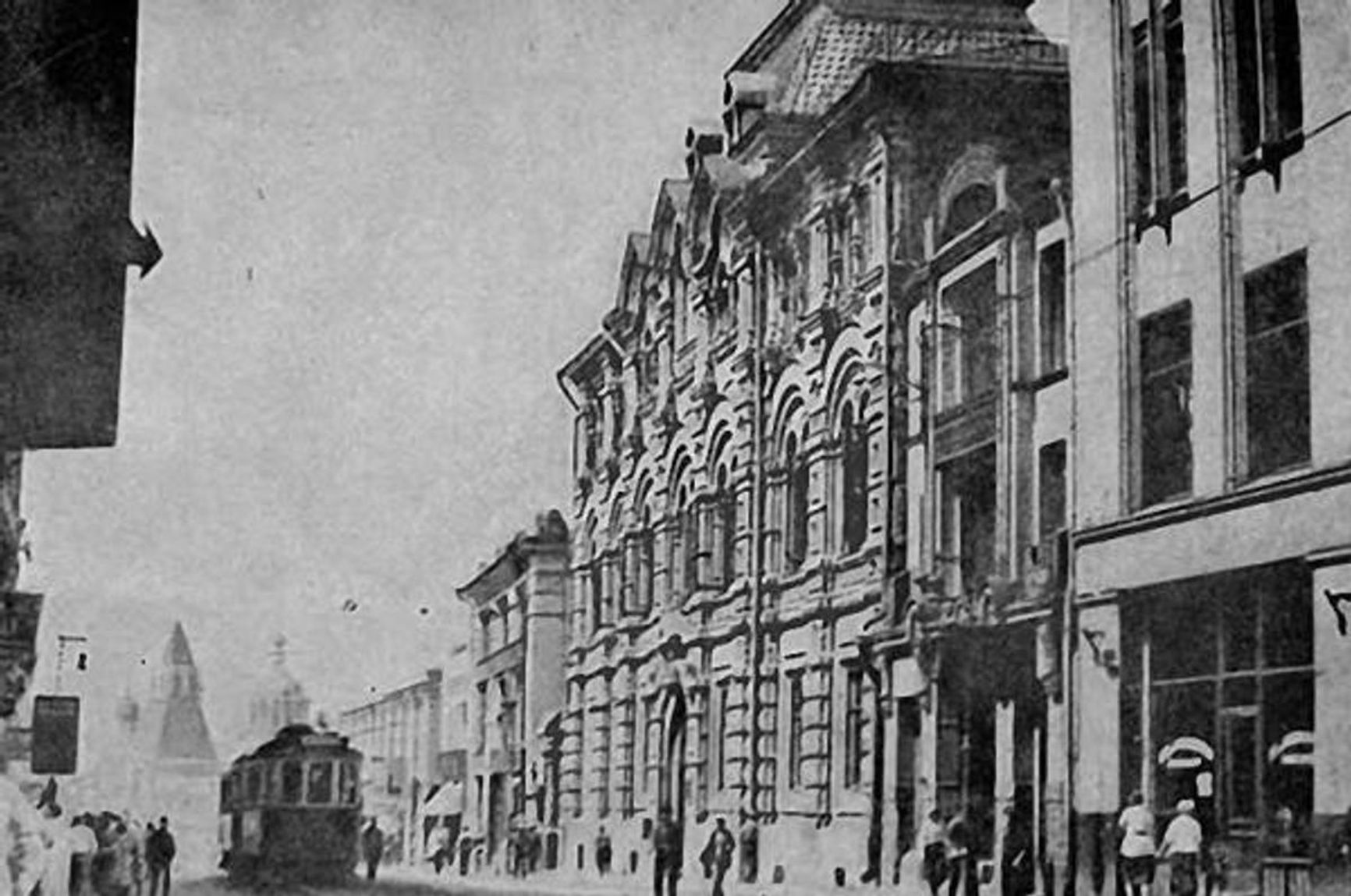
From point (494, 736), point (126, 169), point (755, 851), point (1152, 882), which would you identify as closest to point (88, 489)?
point (126, 169)

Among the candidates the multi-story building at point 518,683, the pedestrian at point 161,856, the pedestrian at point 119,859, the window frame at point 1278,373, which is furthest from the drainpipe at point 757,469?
the pedestrian at point 119,859

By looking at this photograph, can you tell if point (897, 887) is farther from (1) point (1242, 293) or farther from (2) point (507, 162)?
(2) point (507, 162)

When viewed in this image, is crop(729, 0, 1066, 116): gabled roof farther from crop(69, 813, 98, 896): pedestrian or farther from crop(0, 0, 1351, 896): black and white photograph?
crop(69, 813, 98, 896): pedestrian

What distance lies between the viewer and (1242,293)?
16.0 feet

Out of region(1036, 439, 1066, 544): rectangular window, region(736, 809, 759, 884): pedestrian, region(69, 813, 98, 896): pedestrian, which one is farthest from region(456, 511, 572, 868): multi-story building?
region(1036, 439, 1066, 544): rectangular window

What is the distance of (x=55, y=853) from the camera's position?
577 centimetres

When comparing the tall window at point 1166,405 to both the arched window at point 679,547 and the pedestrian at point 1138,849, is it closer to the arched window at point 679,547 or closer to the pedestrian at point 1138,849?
the pedestrian at point 1138,849

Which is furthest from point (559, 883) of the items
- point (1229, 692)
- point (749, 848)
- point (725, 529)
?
point (1229, 692)

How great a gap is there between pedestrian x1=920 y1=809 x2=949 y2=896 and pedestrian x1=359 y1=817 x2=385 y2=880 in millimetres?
1336

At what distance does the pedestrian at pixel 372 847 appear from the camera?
5672 mm

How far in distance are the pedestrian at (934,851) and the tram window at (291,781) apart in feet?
4.69

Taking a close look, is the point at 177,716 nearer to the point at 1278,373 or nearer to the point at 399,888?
the point at 399,888

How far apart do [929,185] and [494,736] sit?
1.74m

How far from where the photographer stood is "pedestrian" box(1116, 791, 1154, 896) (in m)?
4.93
